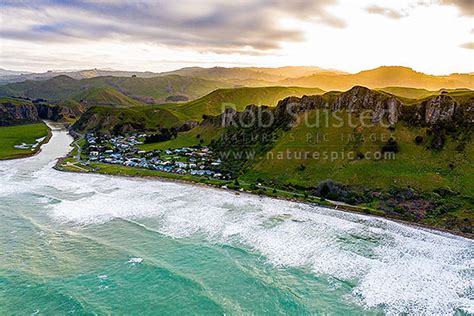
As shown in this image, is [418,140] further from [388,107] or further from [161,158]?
[161,158]

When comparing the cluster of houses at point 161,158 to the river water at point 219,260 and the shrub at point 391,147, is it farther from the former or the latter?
the shrub at point 391,147

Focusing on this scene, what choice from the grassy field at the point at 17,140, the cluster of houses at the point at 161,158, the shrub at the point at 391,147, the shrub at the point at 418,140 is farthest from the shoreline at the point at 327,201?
the grassy field at the point at 17,140

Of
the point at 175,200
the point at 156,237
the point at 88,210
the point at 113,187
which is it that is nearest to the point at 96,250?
the point at 156,237

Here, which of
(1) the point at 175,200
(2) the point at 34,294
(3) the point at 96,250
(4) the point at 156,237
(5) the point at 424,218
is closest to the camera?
(2) the point at 34,294

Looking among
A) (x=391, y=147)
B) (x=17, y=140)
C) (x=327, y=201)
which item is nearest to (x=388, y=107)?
(x=391, y=147)

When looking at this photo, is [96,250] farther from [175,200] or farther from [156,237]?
[175,200]

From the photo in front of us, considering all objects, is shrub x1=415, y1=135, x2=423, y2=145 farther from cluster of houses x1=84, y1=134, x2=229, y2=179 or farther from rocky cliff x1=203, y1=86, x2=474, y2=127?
cluster of houses x1=84, y1=134, x2=229, y2=179

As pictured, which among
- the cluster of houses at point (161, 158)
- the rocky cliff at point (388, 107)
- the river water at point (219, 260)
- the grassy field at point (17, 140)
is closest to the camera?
the river water at point (219, 260)
